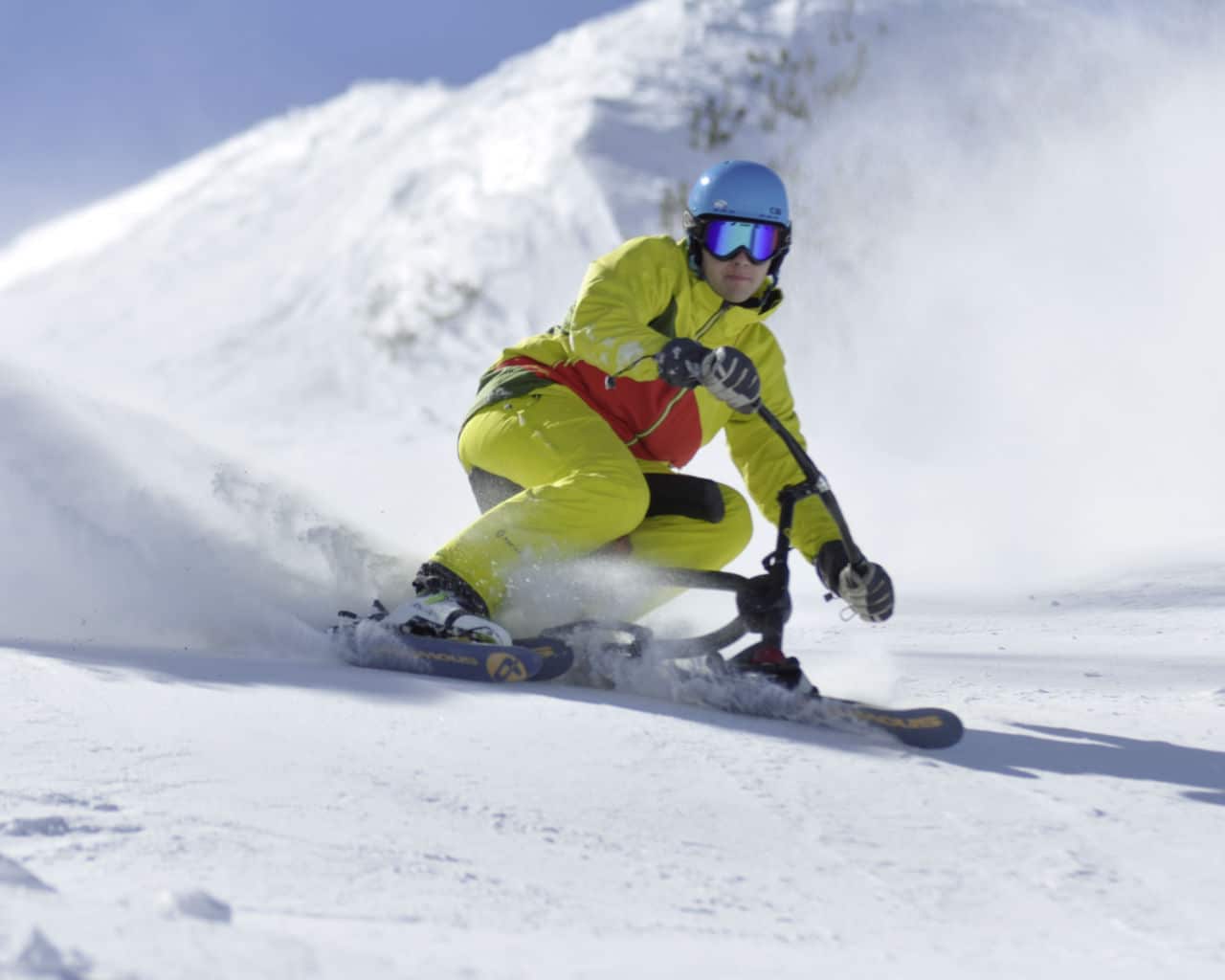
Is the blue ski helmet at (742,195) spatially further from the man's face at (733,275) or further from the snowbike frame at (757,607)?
the snowbike frame at (757,607)

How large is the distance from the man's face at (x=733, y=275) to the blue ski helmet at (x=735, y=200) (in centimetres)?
4

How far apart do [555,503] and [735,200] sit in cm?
116

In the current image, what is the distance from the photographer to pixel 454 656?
378 centimetres

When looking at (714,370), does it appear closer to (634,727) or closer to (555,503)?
(555,503)

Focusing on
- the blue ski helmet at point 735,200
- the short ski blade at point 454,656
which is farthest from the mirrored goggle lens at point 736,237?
the short ski blade at point 454,656

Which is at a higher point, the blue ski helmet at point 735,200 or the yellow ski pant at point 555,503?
the blue ski helmet at point 735,200

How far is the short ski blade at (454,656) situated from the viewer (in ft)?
12.3

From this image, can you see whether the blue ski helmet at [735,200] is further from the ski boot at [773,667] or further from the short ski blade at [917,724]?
the short ski blade at [917,724]

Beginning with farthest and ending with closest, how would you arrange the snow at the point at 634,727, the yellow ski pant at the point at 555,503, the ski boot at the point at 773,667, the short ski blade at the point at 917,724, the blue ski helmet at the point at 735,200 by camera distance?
the blue ski helmet at the point at 735,200, the yellow ski pant at the point at 555,503, the ski boot at the point at 773,667, the short ski blade at the point at 917,724, the snow at the point at 634,727

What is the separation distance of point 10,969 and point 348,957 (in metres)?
0.37

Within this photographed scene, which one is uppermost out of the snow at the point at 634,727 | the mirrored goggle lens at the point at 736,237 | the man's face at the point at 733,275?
the mirrored goggle lens at the point at 736,237

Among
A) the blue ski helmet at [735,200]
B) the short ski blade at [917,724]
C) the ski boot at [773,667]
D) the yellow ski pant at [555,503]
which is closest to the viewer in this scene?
the short ski blade at [917,724]

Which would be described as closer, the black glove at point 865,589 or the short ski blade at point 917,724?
the short ski blade at point 917,724

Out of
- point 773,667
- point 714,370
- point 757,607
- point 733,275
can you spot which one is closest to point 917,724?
point 773,667
